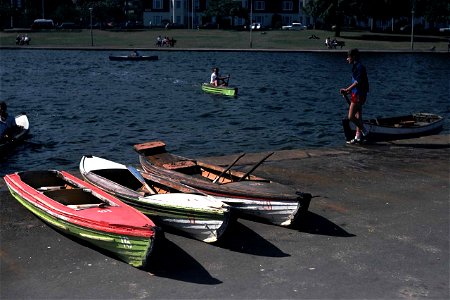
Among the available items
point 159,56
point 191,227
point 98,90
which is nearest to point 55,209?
point 191,227

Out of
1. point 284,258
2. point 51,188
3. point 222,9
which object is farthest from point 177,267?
point 222,9

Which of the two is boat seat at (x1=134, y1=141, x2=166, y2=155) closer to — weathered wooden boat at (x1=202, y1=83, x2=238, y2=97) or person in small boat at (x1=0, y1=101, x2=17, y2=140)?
person in small boat at (x1=0, y1=101, x2=17, y2=140)

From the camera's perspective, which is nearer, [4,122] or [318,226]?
[318,226]

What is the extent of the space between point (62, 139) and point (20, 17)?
11441 cm

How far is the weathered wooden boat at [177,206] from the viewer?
10.2 m

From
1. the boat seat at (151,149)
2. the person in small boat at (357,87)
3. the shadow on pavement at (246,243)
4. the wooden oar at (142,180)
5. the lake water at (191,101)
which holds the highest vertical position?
the person in small boat at (357,87)

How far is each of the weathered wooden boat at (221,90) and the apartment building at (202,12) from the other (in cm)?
9893

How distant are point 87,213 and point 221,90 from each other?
35933 mm

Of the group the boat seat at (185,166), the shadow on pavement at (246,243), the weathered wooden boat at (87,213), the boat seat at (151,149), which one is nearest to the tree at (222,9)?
the boat seat at (151,149)

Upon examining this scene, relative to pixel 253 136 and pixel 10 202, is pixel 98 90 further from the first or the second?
pixel 10 202

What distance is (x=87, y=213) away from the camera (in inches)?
405

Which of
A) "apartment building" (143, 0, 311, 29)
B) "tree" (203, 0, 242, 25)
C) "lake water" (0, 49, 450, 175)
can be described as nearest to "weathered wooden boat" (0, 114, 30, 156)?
"lake water" (0, 49, 450, 175)

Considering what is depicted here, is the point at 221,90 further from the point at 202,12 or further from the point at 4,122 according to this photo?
the point at 202,12

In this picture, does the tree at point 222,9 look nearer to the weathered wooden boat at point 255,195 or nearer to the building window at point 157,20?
the building window at point 157,20
